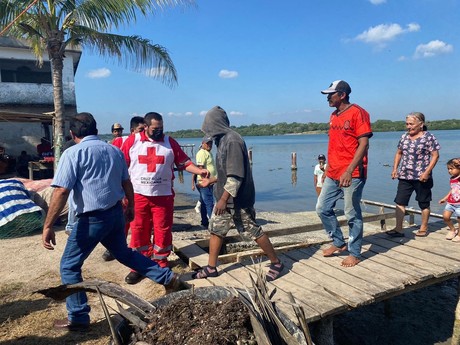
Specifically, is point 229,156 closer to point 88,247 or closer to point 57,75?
point 88,247

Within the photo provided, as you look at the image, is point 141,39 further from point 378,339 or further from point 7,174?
point 378,339

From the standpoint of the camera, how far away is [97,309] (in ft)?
12.1

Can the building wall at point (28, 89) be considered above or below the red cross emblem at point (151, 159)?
above

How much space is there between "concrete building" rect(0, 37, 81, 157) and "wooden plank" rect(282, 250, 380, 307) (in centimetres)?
1656

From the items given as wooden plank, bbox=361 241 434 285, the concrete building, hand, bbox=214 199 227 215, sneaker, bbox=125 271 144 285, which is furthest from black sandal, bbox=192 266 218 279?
the concrete building

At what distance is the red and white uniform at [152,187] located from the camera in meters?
4.02

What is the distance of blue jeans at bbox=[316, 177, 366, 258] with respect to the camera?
392 centimetres

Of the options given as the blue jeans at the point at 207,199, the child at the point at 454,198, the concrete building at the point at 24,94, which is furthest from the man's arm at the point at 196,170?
the concrete building at the point at 24,94

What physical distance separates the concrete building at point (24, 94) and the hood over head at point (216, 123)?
627 inches

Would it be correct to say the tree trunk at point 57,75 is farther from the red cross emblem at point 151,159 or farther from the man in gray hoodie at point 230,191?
the man in gray hoodie at point 230,191

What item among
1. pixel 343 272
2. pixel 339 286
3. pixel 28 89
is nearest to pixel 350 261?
pixel 343 272

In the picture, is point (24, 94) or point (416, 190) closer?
point (416, 190)

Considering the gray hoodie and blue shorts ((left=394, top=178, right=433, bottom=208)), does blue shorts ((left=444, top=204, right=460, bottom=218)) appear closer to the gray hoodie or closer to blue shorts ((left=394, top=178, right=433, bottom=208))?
blue shorts ((left=394, top=178, right=433, bottom=208))

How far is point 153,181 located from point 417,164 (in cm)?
371
